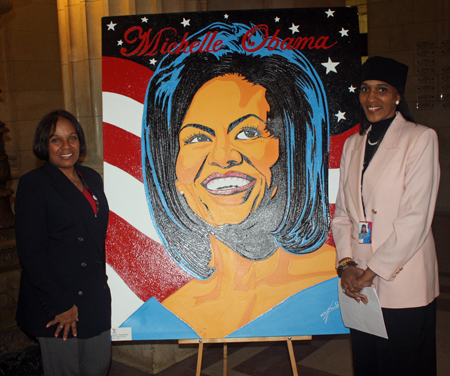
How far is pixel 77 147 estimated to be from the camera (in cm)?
193

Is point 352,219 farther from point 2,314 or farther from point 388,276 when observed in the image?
point 2,314

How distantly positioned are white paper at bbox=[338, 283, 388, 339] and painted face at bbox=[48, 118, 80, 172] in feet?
4.46

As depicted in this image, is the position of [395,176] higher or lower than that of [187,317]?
higher

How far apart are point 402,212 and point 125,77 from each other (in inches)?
57.8

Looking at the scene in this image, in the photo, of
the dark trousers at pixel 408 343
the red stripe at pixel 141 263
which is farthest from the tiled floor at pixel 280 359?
the dark trousers at pixel 408 343

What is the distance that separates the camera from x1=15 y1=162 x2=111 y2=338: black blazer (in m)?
1.73

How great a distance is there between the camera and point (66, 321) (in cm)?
177

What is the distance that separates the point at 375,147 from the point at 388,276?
0.53m

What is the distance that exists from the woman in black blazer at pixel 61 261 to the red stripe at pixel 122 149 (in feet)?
0.91

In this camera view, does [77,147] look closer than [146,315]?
Yes

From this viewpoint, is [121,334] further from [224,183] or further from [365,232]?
[365,232]

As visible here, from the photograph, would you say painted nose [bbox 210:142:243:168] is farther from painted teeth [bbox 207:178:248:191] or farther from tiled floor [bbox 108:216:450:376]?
tiled floor [bbox 108:216:450:376]

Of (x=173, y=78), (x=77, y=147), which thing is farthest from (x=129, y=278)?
(x=173, y=78)
